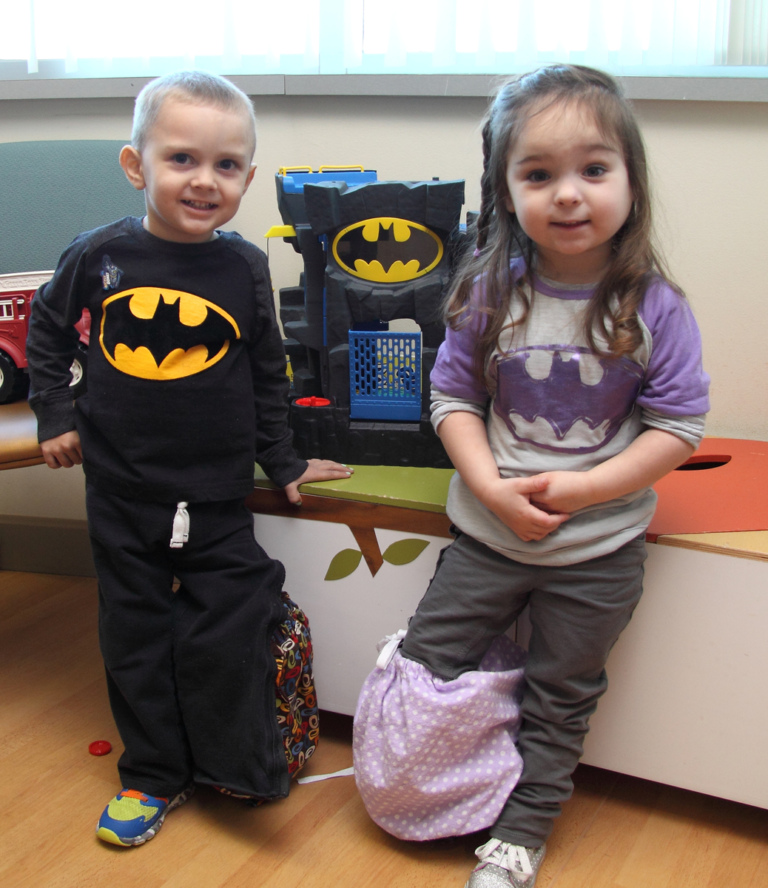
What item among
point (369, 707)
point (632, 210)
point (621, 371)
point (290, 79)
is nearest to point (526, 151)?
point (632, 210)

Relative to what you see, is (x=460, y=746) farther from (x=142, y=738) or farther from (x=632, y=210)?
(x=632, y=210)

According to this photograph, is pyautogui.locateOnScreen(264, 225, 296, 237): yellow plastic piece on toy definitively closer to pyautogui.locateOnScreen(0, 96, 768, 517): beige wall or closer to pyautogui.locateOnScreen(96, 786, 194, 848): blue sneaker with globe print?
pyautogui.locateOnScreen(0, 96, 768, 517): beige wall

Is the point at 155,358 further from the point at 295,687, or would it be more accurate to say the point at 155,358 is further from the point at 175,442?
the point at 295,687

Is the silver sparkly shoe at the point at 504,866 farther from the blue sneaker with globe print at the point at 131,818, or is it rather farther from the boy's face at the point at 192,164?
the boy's face at the point at 192,164

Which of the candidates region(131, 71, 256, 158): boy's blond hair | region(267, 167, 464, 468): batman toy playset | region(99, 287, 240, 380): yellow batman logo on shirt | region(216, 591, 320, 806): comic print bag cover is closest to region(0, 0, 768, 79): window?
region(267, 167, 464, 468): batman toy playset

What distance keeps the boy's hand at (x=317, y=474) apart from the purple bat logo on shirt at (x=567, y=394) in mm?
289

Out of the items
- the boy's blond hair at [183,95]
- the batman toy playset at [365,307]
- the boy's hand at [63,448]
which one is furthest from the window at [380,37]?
the boy's hand at [63,448]

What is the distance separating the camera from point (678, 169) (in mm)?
1334

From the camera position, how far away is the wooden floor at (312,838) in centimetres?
94

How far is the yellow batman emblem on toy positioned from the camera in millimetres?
1045

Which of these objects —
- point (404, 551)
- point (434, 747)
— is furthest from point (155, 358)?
point (434, 747)

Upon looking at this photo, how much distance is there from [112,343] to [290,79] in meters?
0.71

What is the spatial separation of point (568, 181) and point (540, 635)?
480 millimetres

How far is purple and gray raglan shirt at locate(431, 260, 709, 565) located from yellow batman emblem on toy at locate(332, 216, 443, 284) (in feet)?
0.58
